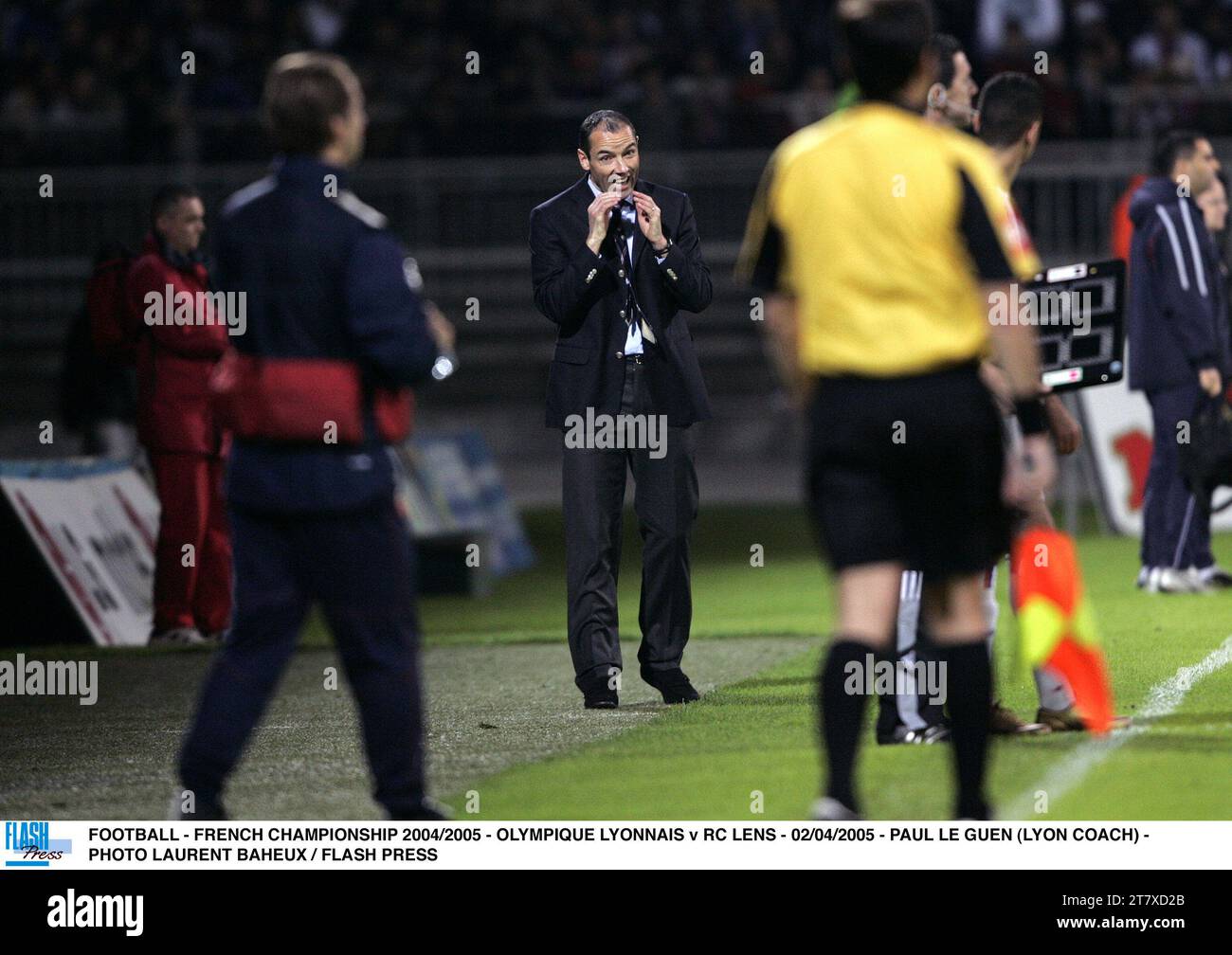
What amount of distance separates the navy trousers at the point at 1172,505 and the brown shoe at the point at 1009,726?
446 centimetres

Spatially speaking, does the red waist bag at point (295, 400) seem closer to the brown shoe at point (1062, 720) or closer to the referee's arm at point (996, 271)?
the referee's arm at point (996, 271)

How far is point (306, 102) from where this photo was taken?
17.8ft

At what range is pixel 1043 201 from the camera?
19344mm

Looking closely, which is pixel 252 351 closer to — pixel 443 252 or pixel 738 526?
pixel 738 526

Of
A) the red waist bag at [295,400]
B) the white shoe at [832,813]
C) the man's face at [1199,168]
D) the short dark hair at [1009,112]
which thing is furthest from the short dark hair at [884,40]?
the man's face at [1199,168]

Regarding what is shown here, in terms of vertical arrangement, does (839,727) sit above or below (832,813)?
above

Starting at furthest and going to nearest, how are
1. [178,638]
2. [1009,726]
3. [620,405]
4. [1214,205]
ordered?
[1214,205] < [178,638] < [620,405] < [1009,726]

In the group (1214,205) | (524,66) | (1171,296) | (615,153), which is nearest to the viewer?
(615,153)

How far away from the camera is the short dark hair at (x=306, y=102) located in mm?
5426

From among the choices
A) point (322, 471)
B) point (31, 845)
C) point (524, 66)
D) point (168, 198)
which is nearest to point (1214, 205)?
point (168, 198)

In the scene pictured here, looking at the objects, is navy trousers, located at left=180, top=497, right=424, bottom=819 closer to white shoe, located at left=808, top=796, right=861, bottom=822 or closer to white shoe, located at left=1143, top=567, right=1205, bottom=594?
white shoe, located at left=808, top=796, right=861, bottom=822

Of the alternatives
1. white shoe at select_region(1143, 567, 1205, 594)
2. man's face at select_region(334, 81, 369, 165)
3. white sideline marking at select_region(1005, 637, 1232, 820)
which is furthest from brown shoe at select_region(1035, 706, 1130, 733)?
white shoe at select_region(1143, 567, 1205, 594)

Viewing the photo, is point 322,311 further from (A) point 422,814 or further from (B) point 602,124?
(B) point 602,124

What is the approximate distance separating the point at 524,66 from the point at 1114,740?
1498cm
